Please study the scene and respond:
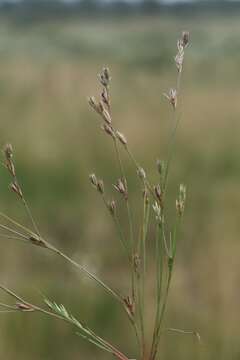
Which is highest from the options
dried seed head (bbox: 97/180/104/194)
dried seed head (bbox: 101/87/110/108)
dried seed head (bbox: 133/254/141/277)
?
dried seed head (bbox: 101/87/110/108)

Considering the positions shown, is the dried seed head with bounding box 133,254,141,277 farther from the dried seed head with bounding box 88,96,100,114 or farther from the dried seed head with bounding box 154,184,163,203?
the dried seed head with bounding box 88,96,100,114

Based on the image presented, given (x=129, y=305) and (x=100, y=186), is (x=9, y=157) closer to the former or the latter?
(x=100, y=186)

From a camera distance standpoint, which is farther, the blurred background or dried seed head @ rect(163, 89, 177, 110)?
the blurred background

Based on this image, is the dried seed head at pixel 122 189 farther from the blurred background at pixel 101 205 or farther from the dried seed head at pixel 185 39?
the blurred background at pixel 101 205

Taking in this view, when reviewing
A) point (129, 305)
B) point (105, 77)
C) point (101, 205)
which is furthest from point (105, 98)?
point (101, 205)

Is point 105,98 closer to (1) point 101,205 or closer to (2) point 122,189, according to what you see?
(2) point 122,189

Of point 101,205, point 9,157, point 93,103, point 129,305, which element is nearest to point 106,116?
point 93,103

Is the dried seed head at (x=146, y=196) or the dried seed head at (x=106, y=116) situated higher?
the dried seed head at (x=106, y=116)

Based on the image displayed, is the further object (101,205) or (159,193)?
(101,205)

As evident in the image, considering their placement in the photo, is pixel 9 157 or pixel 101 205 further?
pixel 101 205

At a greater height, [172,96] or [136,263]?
[172,96]

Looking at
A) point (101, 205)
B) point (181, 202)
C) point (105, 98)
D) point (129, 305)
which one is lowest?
point (129, 305)

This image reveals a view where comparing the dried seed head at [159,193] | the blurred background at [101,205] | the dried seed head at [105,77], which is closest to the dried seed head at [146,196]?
the dried seed head at [159,193]

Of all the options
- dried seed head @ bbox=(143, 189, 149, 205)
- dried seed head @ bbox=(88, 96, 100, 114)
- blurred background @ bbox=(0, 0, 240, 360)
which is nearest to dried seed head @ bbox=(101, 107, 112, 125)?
dried seed head @ bbox=(88, 96, 100, 114)
